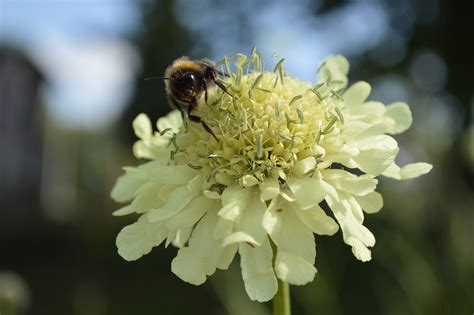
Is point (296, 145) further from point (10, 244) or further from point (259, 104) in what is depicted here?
point (10, 244)

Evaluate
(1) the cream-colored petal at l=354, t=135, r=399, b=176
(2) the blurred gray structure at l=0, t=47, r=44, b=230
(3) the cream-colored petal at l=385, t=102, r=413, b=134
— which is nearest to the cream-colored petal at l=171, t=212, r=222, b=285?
(1) the cream-colored petal at l=354, t=135, r=399, b=176

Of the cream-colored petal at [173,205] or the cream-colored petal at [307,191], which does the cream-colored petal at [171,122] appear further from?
the cream-colored petal at [307,191]

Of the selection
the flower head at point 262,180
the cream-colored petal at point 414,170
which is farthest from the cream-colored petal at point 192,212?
the cream-colored petal at point 414,170

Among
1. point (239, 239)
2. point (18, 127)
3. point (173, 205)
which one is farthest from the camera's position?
point (18, 127)

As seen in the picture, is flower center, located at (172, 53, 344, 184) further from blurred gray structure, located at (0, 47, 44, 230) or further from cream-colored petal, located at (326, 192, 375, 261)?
blurred gray structure, located at (0, 47, 44, 230)

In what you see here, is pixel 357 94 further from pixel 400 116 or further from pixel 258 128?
pixel 258 128

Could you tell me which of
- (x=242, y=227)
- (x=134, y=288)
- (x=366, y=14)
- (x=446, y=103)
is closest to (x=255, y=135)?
(x=242, y=227)

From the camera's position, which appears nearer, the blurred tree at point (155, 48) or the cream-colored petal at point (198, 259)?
the cream-colored petal at point (198, 259)

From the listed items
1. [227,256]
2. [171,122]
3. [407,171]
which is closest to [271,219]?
[227,256]
